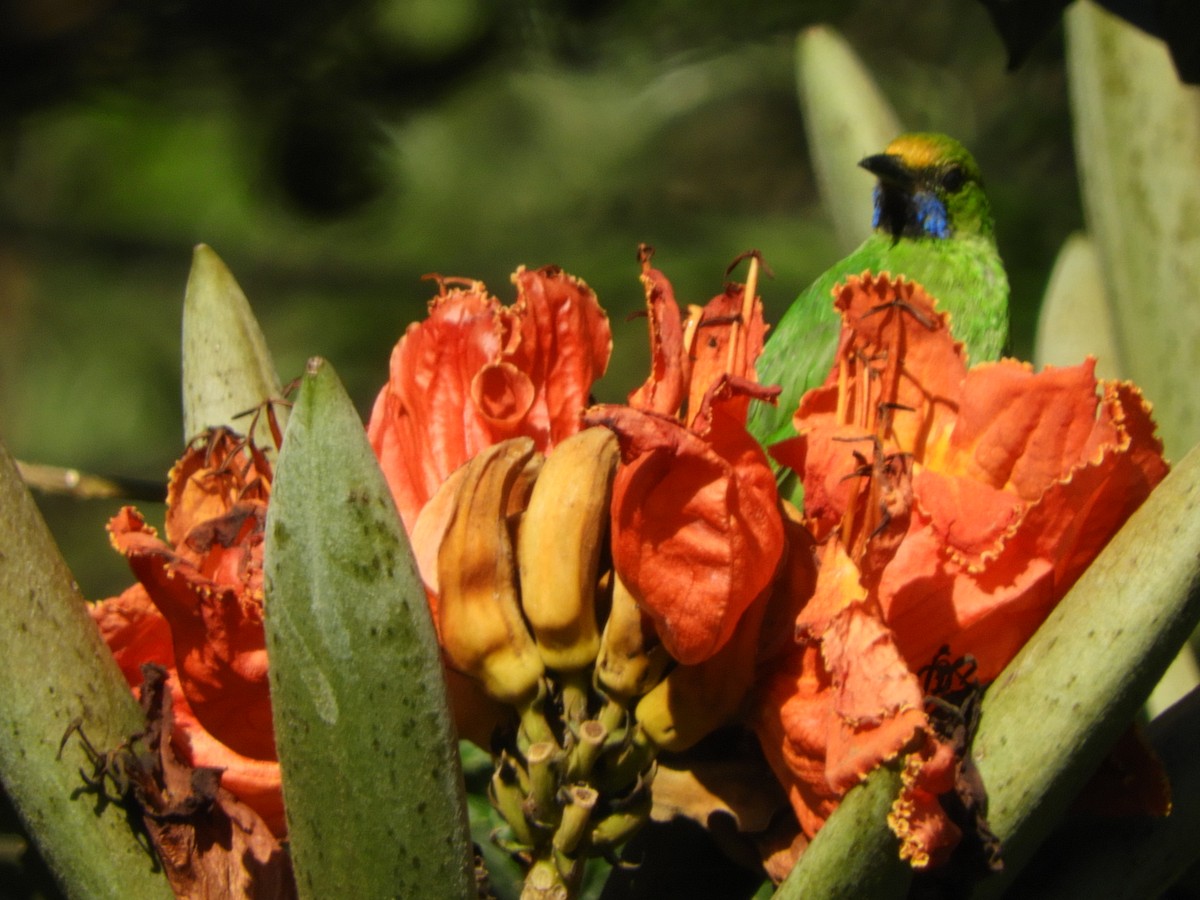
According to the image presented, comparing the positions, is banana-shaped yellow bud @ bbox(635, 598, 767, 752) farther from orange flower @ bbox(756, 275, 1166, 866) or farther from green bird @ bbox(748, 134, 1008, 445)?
green bird @ bbox(748, 134, 1008, 445)

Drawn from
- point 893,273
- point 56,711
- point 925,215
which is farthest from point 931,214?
point 56,711

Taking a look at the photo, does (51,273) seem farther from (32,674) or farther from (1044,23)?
(32,674)

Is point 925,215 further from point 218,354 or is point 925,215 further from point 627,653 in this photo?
point 627,653

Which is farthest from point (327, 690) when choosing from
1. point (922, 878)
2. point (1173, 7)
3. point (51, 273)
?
point (51, 273)

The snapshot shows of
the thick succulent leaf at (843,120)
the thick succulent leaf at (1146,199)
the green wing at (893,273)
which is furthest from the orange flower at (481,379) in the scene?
the green wing at (893,273)

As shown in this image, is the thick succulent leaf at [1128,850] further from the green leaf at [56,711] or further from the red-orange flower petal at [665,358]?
the green leaf at [56,711]

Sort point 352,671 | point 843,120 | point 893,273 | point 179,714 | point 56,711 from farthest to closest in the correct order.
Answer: point 893,273 < point 843,120 < point 179,714 < point 56,711 < point 352,671

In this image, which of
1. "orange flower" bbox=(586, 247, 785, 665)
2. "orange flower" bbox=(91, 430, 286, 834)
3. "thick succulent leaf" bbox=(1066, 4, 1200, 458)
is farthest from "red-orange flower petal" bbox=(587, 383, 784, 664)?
"thick succulent leaf" bbox=(1066, 4, 1200, 458)
